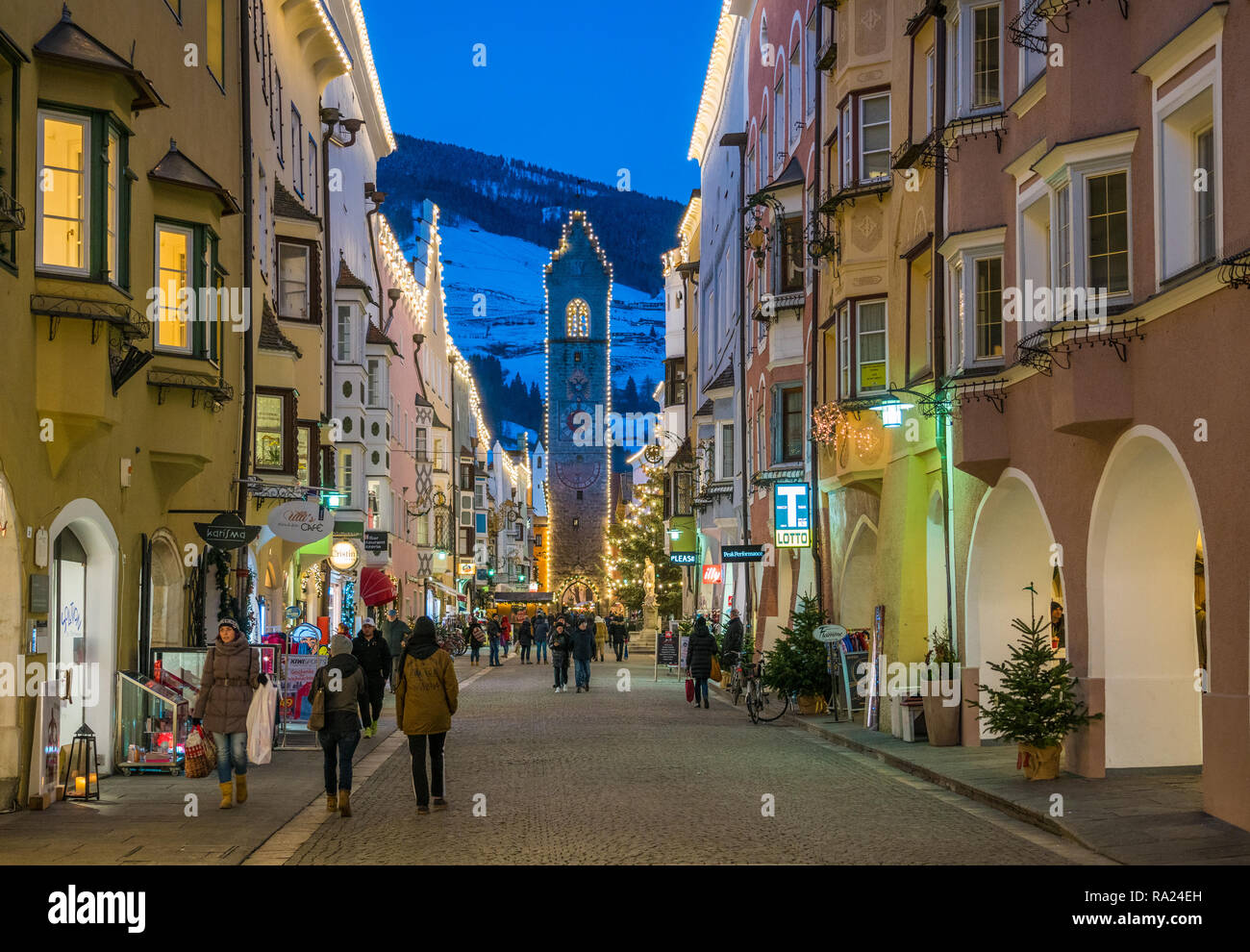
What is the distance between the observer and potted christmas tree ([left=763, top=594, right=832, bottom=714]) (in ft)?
96.6

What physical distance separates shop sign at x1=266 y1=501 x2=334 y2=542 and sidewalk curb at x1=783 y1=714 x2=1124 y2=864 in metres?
8.35

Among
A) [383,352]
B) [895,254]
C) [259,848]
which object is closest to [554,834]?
[259,848]

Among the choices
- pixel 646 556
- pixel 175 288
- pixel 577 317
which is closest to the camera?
pixel 175 288

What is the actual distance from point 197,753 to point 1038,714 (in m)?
8.90

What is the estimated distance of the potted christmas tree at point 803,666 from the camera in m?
29.5

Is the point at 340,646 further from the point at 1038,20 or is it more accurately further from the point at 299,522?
the point at 1038,20

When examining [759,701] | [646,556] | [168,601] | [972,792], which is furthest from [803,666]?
[646,556]

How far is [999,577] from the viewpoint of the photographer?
22.0 metres

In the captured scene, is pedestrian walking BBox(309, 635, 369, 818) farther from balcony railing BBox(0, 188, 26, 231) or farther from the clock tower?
the clock tower

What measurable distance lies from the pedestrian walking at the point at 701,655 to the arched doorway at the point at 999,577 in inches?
458

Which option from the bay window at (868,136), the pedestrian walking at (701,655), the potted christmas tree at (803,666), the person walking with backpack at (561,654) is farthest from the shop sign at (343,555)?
the bay window at (868,136)

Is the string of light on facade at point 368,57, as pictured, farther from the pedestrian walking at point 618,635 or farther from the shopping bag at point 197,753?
the shopping bag at point 197,753

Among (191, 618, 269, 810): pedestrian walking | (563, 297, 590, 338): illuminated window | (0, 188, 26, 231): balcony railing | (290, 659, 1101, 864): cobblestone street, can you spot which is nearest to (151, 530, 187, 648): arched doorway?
(290, 659, 1101, 864): cobblestone street
